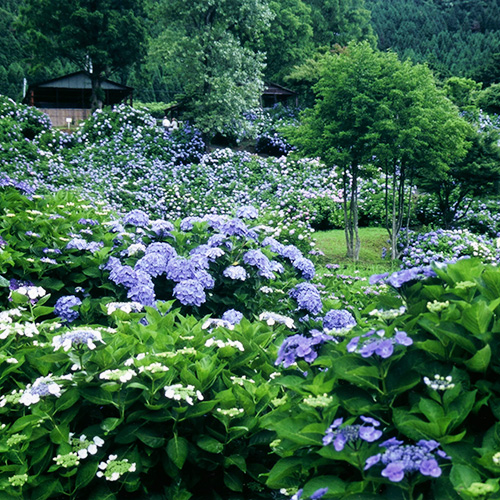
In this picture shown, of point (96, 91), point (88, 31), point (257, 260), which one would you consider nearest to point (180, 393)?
point (257, 260)

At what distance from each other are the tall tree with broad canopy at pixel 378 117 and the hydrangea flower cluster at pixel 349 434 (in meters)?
8.37

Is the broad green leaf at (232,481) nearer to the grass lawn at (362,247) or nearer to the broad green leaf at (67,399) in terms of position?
→ the broad green leaf at (67,399)

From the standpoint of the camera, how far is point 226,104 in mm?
18391

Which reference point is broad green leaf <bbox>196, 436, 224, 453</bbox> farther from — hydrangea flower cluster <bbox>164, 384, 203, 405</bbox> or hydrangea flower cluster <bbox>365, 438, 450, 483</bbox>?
hydrangea flower cluster <bbox>365, 438, 450, 483</bbox>

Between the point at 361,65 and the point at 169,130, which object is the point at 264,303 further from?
the point at 169,130

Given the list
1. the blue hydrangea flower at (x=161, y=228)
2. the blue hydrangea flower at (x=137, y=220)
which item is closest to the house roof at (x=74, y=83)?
the blue hydrangea flower at (x=137, y=220)

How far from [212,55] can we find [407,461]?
62.7 ft

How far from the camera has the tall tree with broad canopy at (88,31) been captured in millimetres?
25078

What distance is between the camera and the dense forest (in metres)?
18.9

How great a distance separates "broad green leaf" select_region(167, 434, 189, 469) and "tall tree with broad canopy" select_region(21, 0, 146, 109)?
25265 mm

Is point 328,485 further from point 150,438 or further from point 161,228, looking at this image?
point 161,228

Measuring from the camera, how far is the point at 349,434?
4.45 feet

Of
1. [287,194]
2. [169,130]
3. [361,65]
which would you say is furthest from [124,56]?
[361,65]

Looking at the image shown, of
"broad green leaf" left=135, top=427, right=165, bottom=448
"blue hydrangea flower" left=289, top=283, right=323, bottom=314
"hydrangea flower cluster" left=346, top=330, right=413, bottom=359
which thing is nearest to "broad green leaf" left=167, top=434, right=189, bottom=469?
"broad green leaf" left=135, top=427, right=165, bottom=448
